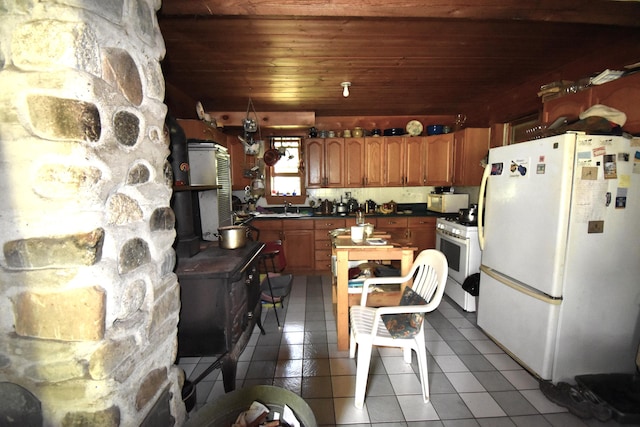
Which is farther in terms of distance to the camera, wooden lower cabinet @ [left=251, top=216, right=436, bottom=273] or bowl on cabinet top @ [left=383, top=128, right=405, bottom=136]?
bowl on cabinet top @ [left=383, top=128, right=405, bottom=136]

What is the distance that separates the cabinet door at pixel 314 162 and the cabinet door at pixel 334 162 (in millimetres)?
65

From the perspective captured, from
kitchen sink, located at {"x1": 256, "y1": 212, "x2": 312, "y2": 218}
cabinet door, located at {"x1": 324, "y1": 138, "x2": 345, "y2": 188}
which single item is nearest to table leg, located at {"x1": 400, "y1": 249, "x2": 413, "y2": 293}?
kitchen sink, located at {"x1": 256, "y1": 212, "x2": 312, "y2": 218}

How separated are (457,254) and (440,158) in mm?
1878

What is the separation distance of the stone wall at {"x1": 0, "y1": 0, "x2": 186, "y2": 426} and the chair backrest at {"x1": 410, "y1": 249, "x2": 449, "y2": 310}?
5.14 feet

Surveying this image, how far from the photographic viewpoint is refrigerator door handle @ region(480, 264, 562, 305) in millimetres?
1825

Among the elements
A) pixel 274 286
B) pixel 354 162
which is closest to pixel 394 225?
pixel 354 162

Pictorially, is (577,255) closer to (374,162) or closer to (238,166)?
(374,162)

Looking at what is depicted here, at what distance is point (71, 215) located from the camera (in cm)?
84

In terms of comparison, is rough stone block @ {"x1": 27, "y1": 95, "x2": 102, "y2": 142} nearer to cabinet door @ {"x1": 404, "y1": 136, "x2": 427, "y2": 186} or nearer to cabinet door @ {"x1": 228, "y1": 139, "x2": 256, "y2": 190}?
cabinet door @ {"x1": 228, "y1": 139, "x2": 256, "y2": 190}

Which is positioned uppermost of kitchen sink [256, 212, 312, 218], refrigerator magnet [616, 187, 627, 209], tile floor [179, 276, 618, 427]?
refrigerator magnet [616, 187, 627, 209]

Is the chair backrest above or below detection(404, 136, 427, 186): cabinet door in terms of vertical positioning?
below

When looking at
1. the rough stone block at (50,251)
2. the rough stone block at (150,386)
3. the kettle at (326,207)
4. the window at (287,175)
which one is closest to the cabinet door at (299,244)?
the kettle at (326,207)

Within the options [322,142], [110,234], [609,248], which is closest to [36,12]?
[110,234]

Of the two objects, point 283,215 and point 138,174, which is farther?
point 283,215
